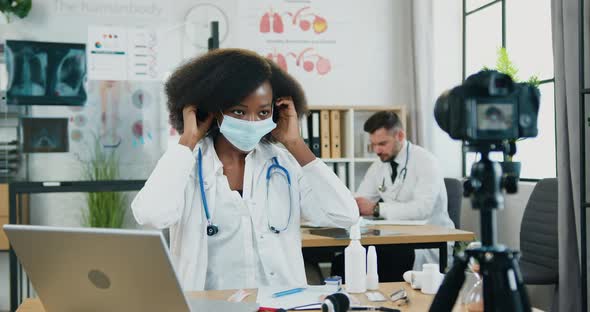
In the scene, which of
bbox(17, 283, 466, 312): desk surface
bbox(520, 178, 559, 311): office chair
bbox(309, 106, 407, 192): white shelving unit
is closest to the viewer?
bbox(17, 283, 466, 312): desk surface

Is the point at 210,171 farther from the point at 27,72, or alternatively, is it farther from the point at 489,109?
the point at 27,72

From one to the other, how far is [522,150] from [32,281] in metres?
3.82

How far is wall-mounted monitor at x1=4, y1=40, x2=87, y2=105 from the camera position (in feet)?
13.7

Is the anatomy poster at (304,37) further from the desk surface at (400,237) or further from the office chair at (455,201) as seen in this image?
the desk surface at (400,237)

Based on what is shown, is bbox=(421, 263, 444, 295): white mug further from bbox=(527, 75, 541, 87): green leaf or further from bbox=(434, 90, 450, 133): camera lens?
bbox=(527, 75, 541, 87): green leaf

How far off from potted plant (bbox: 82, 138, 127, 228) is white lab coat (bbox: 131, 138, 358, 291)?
2456 millimetres

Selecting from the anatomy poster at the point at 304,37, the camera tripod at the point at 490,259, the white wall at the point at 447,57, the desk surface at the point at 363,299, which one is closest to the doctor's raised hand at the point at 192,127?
the desk surface at the point at 363,299

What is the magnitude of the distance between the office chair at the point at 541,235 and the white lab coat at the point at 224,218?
1781 mm

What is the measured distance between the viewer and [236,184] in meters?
1.98

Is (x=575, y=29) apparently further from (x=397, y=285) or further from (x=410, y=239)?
(x=397, y=285)

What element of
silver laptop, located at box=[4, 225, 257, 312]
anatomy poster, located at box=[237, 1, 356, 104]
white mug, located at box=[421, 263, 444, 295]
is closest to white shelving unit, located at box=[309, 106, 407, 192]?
anatomy poster, located at box=[237, 1, 356, 104]

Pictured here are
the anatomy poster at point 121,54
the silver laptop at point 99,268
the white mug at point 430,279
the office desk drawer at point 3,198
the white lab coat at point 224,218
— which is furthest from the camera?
the anatomy poster at point 121,54

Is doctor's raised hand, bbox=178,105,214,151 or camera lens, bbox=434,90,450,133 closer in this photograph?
camera lens, bbox=434,90,450,133

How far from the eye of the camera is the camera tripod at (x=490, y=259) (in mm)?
912
